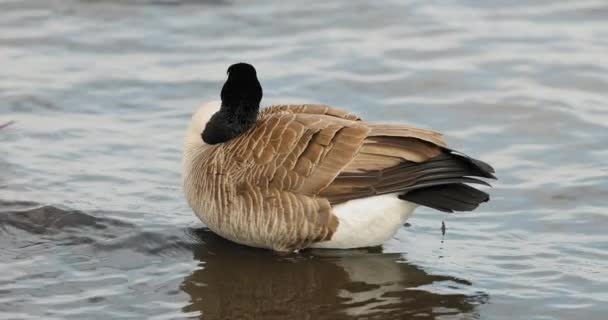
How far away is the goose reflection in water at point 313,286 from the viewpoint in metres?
7.00

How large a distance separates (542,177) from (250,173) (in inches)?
124

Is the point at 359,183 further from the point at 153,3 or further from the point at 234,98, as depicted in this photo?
the point at 153,3

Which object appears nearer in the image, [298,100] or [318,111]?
[318,111]

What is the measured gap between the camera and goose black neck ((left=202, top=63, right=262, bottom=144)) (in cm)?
802

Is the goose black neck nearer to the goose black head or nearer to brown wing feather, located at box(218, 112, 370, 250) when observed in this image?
the goose black head

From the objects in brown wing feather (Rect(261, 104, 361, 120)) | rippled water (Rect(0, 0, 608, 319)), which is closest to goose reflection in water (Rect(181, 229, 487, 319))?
rippled water (Rect(0, 0, 608, 319))

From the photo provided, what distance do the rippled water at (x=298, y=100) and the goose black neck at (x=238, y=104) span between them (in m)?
0.84

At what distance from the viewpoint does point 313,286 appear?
24.5 ft

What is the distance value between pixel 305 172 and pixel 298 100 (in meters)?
4.09

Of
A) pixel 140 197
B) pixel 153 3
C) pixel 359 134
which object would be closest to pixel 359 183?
pixel 359 134

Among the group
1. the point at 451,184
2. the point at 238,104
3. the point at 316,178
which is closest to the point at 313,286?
the point at 316,178

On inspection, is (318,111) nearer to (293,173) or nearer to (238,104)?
(238,104)

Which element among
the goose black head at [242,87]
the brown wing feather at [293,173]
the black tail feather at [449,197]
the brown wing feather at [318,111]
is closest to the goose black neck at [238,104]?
the goose black head at [242,87]

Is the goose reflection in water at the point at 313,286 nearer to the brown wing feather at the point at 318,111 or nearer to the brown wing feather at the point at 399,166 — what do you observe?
the brown wing feather at the point at 399,166
